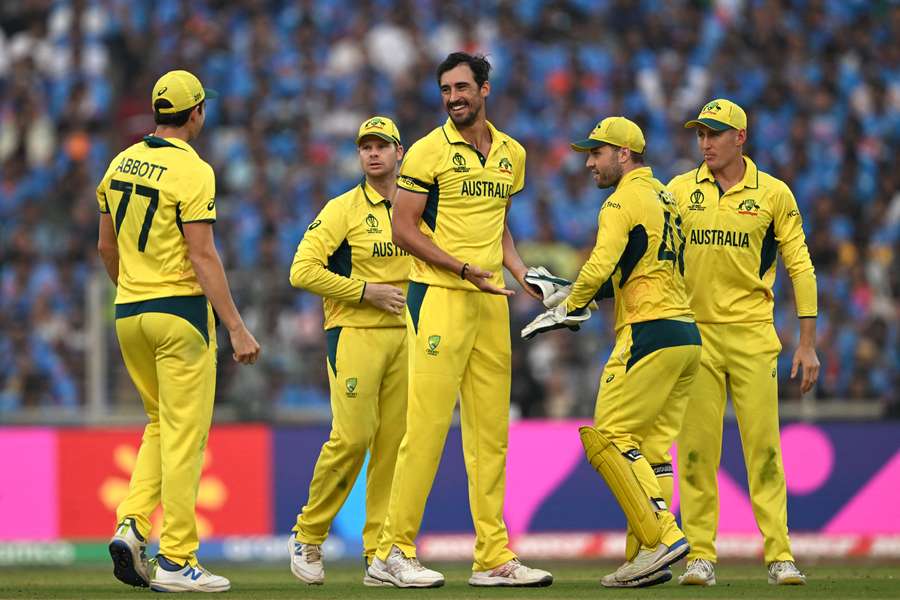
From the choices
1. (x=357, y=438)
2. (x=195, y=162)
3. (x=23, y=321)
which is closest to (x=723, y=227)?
(x=357, y=438)

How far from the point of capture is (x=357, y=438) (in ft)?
29.4

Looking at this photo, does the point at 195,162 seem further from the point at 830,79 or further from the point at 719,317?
the point at 830,79

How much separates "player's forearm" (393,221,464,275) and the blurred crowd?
6.48m

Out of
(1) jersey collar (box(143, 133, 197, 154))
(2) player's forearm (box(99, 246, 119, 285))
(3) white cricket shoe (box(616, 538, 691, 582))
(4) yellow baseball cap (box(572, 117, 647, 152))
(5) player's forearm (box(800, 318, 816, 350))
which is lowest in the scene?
(3) white cricket shoe (box(616, 538, 691, 582))

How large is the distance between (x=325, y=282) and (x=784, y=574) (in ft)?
10.0

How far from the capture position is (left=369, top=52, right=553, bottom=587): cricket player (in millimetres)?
8227

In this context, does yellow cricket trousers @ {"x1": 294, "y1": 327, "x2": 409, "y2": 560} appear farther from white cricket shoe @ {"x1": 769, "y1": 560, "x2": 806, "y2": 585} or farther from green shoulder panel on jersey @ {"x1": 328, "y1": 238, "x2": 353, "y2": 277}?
white cricket shoe @ {"x1": 769, "y1": 560, "x2": 806, "y2": 585}

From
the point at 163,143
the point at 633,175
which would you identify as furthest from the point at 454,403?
the point at 163,143

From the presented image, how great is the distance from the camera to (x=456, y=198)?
27.1 ft

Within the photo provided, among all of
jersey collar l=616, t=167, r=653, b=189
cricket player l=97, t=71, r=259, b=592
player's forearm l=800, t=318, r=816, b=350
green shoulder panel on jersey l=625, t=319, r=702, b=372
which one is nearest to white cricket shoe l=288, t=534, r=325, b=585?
cricket player l=97, t=71, r=259, b=592

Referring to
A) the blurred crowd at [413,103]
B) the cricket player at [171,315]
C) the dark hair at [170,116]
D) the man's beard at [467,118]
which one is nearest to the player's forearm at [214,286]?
the cricket player at [171,315]

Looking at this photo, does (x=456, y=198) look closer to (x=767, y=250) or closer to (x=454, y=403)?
(x=454, y=403)

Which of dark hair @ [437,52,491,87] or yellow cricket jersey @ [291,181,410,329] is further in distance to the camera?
yellow cricket jersey @ [291,181,410,329]

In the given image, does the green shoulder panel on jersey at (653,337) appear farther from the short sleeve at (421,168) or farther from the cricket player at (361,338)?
the cricket player at (361,338)
